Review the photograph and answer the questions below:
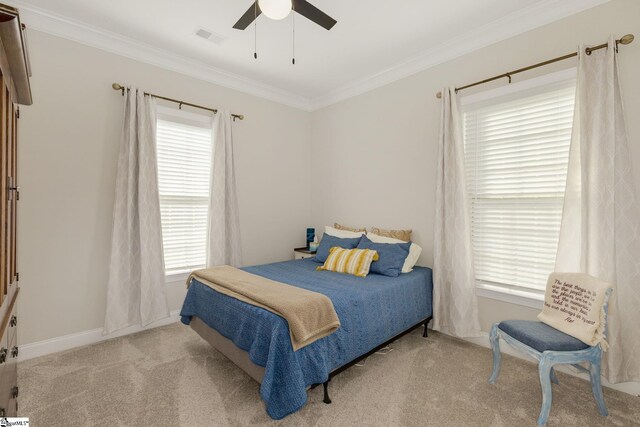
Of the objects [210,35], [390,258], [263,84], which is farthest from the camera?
[263,84]

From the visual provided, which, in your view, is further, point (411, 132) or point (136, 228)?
point (411, 132)

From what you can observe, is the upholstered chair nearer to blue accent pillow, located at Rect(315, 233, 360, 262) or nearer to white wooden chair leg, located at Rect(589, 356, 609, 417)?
white wooden chair leg, located at Rect(589, 356, 609, 417)

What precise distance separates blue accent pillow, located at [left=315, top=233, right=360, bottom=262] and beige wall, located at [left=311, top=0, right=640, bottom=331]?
1.62 ft

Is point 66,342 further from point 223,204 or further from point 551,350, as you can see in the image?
point 551,350

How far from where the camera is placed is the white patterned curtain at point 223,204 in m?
3.68

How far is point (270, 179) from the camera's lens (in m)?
4.39

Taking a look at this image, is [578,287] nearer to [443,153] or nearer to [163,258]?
[443,153]

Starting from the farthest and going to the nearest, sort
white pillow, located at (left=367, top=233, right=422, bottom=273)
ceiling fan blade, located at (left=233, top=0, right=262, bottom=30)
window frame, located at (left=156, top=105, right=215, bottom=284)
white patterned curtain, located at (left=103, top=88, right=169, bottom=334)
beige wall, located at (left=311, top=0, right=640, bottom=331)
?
1. window frame, located at (left=156, top=105, right=215, bottom=284)
2. white pillow, located at (left=367, top=233, right=422, bottom=273)
3. white patterned curtain, located at (left=103, top=88, right=169, bottom=334)
4. beige wall, located at (left=311, top=0, right=640, bottom=331)
5. ceiling fan blade, located at (left=233, top=0, right=262, bottom=30)

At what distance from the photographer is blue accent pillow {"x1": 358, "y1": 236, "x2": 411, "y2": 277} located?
3.05m

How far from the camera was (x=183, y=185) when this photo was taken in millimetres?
3598

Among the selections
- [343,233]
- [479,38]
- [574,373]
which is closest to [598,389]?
[574,373]

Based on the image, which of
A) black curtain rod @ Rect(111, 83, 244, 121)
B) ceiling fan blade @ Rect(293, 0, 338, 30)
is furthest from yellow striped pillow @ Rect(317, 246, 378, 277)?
black curtain rod @ Rect(111, 83, 244, 121)

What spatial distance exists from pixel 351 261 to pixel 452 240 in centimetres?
100

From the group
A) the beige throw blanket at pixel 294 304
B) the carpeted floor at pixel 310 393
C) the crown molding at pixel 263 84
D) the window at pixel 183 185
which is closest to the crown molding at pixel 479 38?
the crown molding at pixel 263 84
